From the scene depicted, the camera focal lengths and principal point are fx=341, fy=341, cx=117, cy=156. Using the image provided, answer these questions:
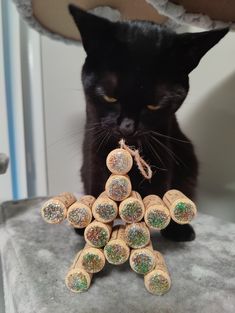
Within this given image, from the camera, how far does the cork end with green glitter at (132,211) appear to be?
0.55m

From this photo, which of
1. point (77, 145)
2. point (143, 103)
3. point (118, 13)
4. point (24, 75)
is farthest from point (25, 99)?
point (143, 103)

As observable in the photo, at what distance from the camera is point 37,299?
54cm

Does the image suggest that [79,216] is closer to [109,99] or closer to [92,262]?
[92,262]

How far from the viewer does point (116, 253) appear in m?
0.56

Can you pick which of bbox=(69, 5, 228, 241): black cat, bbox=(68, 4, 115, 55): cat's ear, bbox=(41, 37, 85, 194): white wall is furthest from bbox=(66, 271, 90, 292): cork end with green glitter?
bbox=(41, 37, 85, 194): white wall

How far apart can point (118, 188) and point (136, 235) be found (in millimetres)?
84

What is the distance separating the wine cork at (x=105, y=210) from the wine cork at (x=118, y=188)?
11mm

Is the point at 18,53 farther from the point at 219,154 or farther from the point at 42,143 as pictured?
the point at 219,154

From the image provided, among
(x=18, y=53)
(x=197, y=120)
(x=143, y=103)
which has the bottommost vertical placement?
(x=197, y=120)

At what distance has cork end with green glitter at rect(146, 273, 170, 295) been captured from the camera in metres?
0.54

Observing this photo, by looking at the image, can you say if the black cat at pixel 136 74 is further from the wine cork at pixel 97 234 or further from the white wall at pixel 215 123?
the white wall at pixel 215 123

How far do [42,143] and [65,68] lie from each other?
0.93ft

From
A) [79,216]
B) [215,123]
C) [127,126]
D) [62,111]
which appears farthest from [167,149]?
[62,111]

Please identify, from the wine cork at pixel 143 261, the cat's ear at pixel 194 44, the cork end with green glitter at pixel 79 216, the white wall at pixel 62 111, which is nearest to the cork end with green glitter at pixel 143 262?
the wine cork at pixel 143 261
